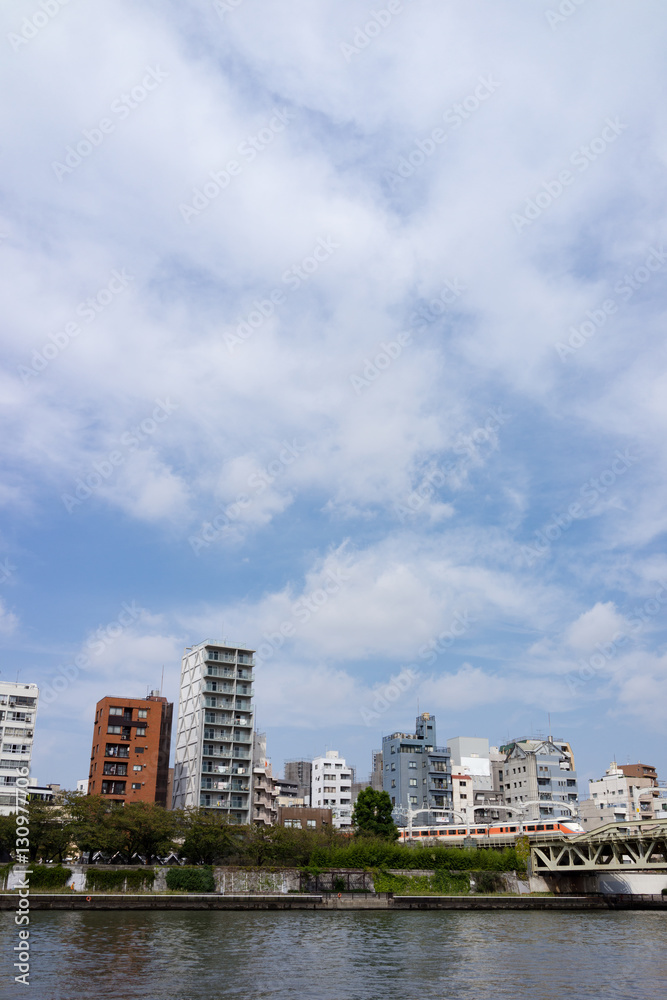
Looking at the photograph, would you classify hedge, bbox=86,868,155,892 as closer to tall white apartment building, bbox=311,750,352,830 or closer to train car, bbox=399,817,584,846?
train car, bbox=399,817,584,846

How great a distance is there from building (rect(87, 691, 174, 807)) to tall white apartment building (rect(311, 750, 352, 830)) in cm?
4566

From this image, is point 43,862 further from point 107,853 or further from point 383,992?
point 383,992

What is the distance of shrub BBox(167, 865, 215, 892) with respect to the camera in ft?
235

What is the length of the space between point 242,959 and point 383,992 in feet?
32.0

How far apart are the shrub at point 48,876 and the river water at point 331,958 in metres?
8.24

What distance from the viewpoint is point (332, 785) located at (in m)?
152

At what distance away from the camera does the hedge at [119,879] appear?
224 ft

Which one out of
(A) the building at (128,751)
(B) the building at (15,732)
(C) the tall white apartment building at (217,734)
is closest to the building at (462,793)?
(C) the tall white apartment building at (217,734)

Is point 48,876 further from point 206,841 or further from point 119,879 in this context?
point 206,841

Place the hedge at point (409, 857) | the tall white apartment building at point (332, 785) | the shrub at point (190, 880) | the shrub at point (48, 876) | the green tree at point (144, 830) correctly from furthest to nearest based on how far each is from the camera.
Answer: the tall white apartment building at point (332, 785) → the hedge at point (409, 857) → the green tree at point (144, 830) → the shrub at point (190, 880) → the shrub at point (48, 876)

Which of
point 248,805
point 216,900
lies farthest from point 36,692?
point 216,900

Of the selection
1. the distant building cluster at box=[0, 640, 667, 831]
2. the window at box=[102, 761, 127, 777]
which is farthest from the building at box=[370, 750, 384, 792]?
the window at box=[102, 761, 127, 777]

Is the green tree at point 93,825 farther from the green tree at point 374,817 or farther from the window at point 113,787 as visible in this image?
the green tree at point 374,817

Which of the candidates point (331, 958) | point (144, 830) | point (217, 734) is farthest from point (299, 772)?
point (331, 958)
